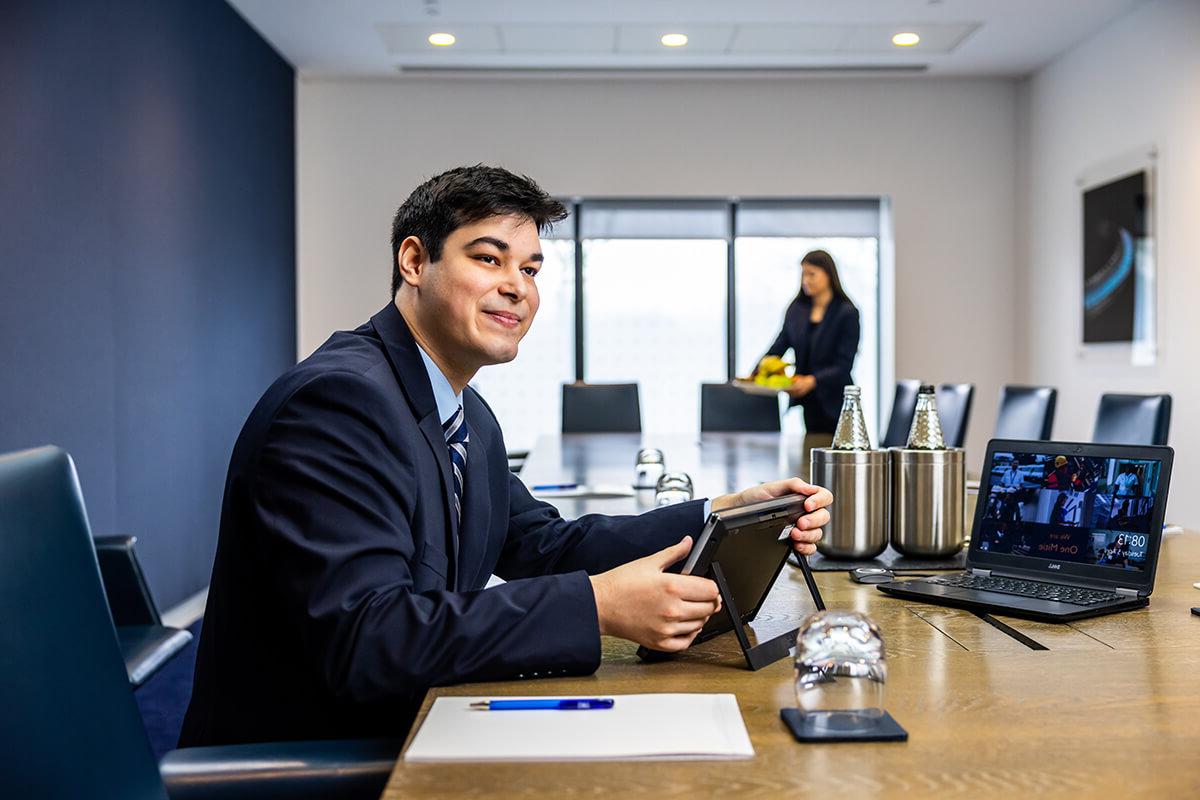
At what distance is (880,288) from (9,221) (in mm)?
5700

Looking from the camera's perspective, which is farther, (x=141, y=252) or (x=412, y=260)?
(x=141, y=252)

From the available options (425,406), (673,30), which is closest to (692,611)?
(425,406)

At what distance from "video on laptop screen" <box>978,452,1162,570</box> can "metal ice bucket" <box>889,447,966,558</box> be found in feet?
0.20

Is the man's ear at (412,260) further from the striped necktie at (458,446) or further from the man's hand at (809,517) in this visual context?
the man's hand at (809,517)

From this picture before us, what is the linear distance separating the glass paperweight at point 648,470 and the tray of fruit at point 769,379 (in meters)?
1.98

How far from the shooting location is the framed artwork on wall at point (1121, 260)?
19.3 feet

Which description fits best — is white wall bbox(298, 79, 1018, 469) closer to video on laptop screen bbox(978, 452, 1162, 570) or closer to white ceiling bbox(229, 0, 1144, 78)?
white ceiling bbox(229, 0, 1144, 78)

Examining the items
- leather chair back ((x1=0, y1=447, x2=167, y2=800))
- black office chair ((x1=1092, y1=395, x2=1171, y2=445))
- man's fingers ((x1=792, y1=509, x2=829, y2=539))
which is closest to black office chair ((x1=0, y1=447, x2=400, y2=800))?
leather chair back ((x1=0, y1=447, x2=167, y2=800))

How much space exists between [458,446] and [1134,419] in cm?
252

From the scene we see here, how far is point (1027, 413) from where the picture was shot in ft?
14.8

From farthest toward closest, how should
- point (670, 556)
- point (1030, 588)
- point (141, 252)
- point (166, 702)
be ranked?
point (141, 252)
point (166, 702)
point (1030, 588)
point (670, 556)

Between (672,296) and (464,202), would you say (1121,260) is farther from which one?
(464,202)

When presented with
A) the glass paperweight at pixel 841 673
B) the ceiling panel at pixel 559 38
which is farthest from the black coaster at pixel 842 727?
the ceiling panel at pixel 559 38

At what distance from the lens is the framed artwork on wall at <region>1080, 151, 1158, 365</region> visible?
5875mm
